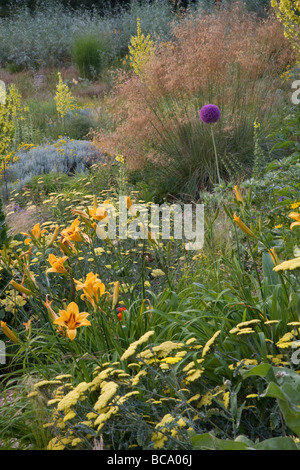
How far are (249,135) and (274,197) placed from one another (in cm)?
236

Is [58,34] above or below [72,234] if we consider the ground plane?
above

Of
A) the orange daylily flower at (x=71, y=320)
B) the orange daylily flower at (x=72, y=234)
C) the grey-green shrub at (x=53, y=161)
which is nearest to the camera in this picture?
the orange daylily flower at (x=71, y=320)

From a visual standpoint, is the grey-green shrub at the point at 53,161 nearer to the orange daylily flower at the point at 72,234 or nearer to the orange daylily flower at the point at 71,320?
the orange daylily flower at the point at 72,234

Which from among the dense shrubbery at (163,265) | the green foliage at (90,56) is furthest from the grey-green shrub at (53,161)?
the green foliage at (90,56)

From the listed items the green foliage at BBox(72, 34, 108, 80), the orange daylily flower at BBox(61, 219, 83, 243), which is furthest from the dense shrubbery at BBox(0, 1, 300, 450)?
the green foliage at BBox(72, 34, 108, 80)

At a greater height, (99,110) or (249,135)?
(99,110)

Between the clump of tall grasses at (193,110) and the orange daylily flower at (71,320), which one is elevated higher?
the clump of tall grasses at (193,110)

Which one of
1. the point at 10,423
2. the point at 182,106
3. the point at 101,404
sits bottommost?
the point at 10,423

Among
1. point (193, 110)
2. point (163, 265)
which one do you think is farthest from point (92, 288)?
point (193, 110)

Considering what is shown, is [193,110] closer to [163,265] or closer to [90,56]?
[163,265]

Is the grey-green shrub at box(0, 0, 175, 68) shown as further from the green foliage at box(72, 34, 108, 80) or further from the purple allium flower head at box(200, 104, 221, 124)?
the purple allium flower head at box(200, 104, 221, 124)

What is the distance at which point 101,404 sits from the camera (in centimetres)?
148
